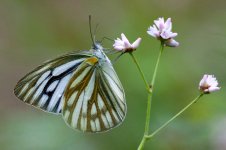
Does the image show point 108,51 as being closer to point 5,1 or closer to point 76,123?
point 76,123

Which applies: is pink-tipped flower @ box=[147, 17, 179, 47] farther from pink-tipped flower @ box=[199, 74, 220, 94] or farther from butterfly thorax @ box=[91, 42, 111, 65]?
butterfly thorax @ box=[91, 42, 111, 65]

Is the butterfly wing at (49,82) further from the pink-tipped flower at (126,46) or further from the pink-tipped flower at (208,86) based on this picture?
the pink-tipped flower at (208,86)

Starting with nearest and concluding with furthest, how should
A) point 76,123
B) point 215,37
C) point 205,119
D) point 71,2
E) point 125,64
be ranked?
point 76,123, point 215,37, point 205,119, point 125,64, point 71,2

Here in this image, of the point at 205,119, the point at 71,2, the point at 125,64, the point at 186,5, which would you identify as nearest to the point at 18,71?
the point at 71,2

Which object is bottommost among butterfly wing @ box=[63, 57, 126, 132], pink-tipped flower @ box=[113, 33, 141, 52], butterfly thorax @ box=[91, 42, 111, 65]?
butterfly wing @ box=[63, 57, 126, 132]

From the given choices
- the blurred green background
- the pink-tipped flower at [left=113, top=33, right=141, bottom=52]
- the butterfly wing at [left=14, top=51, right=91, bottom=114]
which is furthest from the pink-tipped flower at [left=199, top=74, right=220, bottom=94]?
the blurred green background

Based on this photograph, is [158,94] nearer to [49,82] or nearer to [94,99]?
[94,99]

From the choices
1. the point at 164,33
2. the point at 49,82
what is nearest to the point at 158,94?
the point at 49,82

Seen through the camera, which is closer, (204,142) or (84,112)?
(84,112)

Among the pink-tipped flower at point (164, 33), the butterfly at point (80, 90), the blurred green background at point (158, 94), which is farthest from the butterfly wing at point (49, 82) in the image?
the blurred green background at point (158, 94)
